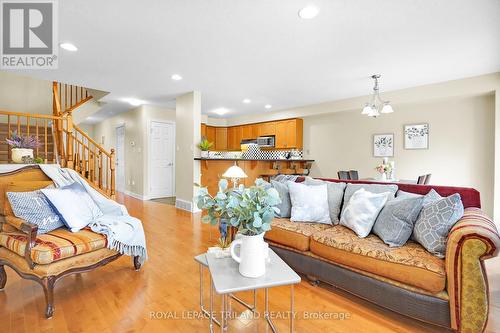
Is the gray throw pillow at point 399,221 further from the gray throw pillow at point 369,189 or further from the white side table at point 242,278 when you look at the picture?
the white side table at point 242,278

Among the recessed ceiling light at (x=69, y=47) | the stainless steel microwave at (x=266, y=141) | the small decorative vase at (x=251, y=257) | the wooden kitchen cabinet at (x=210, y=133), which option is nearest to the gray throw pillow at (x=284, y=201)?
the small decorative vase at (x=251, y=257)

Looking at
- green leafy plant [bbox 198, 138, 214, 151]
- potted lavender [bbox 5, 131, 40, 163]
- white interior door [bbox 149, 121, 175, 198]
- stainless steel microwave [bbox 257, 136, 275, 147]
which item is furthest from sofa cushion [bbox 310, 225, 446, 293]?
white interior door [bbox 149, 121, 175, 198]

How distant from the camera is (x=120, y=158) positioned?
7750 millimetres

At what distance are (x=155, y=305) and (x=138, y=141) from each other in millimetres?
5537

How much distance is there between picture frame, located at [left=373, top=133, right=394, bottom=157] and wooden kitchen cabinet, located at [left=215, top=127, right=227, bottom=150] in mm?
4595

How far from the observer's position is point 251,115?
7.54 meters

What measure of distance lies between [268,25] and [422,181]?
297 centimetres

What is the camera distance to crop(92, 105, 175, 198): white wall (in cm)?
641

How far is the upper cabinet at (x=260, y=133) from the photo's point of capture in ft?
21.4

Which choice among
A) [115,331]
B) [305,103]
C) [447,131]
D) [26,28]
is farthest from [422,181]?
[26,28]

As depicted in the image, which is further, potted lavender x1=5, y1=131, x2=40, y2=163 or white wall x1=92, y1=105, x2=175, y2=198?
white wall x1=92, y1=105, x2=175, y2=198

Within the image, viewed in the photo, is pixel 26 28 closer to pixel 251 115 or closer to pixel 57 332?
pixel 57 332

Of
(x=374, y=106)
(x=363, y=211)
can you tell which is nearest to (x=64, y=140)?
(x=363, y=211)

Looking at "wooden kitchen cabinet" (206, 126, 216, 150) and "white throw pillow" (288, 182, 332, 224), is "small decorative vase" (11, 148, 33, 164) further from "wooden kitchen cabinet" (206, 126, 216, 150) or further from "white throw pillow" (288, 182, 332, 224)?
"wooden kitchen cabinet" (206, 126, 216, 150)
